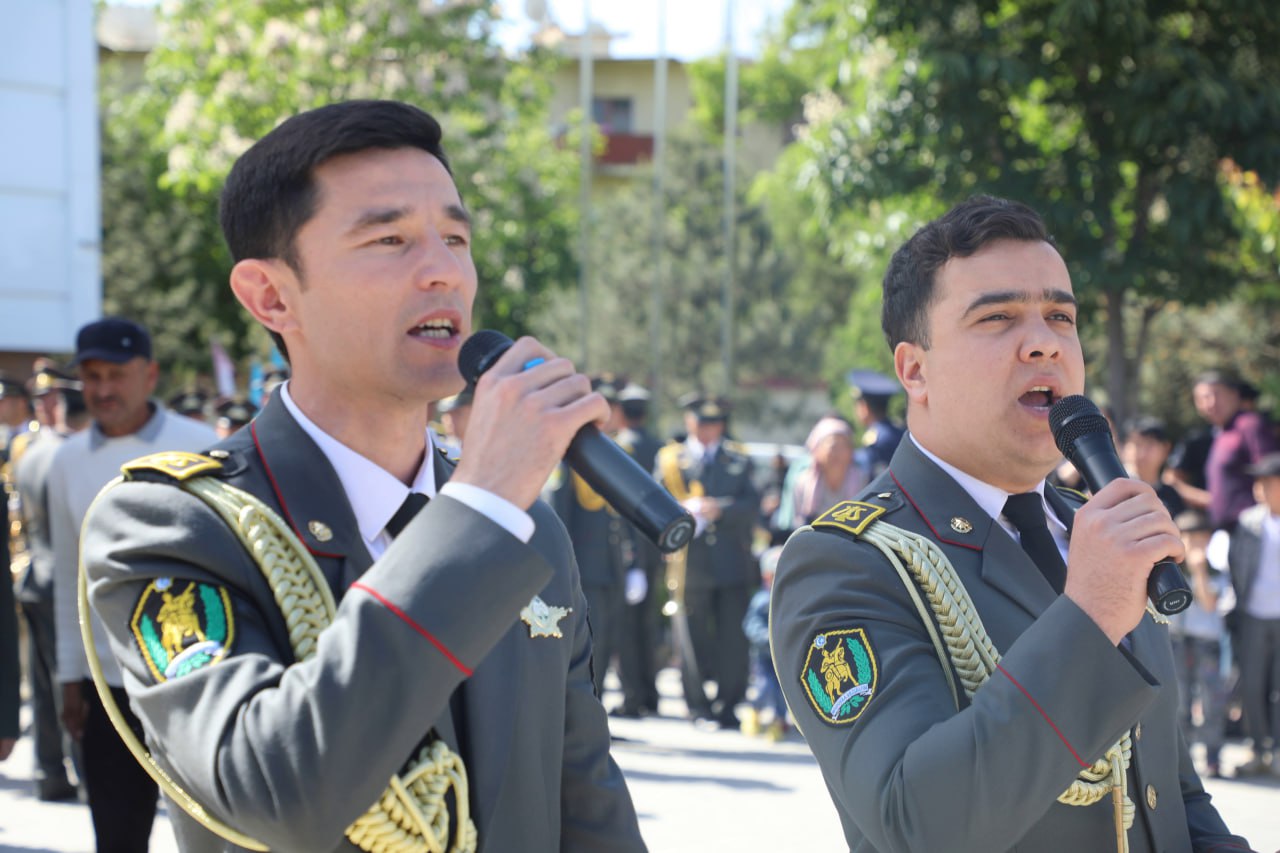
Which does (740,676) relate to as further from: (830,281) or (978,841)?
(830,281)

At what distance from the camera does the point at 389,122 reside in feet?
7.29

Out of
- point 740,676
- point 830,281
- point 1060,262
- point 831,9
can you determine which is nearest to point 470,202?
point 831,9

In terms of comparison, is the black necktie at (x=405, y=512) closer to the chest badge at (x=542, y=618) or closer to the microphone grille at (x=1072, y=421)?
the chest badge at (x=542, y=618)

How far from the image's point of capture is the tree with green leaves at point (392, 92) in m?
21.7

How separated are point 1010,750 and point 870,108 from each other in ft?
34.5

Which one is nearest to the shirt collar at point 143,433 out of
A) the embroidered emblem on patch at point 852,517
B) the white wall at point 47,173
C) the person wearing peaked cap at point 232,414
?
the person wearing peaked cap at point 232,414

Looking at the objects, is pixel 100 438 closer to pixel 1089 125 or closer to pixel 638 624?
pixel 638 624

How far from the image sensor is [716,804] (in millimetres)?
8172

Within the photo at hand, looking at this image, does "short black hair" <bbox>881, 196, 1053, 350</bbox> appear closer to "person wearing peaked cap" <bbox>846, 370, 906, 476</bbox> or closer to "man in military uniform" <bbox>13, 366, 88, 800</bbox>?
"man in military uniform" <bbox>13, 366, 88, 800</bbox>

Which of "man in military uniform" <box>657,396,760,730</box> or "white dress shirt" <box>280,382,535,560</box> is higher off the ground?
"white dress shirt" <box>280,382,535,560</box>

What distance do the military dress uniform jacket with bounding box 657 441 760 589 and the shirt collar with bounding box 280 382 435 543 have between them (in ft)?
29.6

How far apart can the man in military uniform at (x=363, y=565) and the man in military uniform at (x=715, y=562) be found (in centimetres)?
887

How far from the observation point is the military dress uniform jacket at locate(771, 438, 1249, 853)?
2191 mm

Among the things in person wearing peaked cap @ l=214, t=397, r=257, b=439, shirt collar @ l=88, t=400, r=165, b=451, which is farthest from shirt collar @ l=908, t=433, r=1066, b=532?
person wearing peaked cap @ l=214, t=397, r=257, b=439
